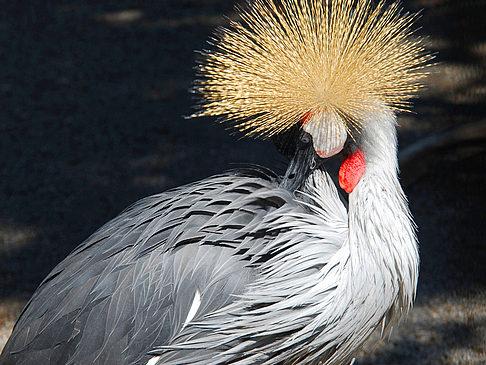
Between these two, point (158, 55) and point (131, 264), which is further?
point (158, 55)

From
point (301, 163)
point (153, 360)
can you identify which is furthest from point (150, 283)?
point (301, 163)

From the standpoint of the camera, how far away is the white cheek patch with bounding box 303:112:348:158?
46.2 inches

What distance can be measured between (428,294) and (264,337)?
2.85ft

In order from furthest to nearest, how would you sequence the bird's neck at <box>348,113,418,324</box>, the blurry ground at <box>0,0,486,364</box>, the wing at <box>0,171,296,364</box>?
1. the blurry ground at <box>0,0,486,364</box>
2. the wing at <box>0,171,296,364</box>
3. the bird's neck at <box>348,113,418,324</box>

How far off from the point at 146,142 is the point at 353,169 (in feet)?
4.78

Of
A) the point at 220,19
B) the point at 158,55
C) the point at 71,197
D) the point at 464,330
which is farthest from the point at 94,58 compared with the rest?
the point at 464,330

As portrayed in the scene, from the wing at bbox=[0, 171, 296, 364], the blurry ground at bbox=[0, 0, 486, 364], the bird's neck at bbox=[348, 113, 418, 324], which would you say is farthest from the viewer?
the blurry ground at bbox=[0, 0, 486, 364]

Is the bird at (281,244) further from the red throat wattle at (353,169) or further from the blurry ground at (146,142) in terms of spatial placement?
the blurry ground at (146,142)

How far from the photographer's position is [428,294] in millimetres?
1916

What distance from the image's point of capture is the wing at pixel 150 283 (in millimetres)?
1272

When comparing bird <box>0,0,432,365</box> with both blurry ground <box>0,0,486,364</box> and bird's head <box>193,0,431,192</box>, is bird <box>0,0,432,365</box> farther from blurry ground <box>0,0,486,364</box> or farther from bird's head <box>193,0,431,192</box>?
blurry ground <box>0,0,486,364</box>

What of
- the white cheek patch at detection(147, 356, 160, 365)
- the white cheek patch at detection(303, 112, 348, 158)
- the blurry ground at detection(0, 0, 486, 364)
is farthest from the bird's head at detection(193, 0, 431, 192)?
the blurry ground at detection(0, 0, 486, 364)

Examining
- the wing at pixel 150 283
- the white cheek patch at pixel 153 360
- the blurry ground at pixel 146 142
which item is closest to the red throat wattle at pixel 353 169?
the wing at pixel 150 283

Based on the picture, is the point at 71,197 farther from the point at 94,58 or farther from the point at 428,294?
the point at 428,294
